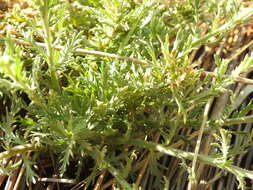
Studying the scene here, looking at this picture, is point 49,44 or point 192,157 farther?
point 192,157

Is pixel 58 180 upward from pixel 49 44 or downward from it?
downward

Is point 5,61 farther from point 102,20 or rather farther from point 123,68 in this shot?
point 102,20

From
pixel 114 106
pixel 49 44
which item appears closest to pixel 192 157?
pixel 114 106

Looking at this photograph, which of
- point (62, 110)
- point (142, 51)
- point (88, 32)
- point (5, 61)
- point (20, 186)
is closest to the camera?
point (5, 61)

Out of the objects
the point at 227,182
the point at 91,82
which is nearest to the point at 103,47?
the point at 91,82

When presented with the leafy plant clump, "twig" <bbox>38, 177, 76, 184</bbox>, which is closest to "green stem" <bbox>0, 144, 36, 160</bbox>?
the leafy plant clump

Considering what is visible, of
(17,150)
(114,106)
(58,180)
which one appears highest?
(114,106)

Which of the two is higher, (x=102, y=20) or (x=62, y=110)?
(x=102, y=20)

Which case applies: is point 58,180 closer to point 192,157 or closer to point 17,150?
point 17,150
